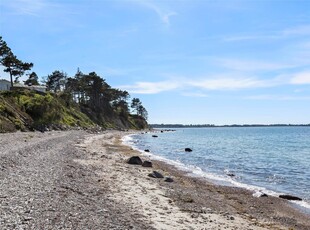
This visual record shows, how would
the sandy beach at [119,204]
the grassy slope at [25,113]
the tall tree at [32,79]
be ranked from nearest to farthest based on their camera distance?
the sandy beach at [119,204]
the grassy slope at [25,113]
the tall tree at [32,79]

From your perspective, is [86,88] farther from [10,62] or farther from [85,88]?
[10,62]

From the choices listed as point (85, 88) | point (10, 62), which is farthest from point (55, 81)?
point (10, 62)

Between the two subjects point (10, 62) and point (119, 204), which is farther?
point (10, 62)

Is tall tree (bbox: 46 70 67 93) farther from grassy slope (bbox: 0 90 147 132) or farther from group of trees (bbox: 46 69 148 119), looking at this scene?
grassy slope (bbox: 0 90 147 132)

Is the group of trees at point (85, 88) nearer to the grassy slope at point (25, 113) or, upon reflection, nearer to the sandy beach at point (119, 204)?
the grassy slope at point (25, 113)

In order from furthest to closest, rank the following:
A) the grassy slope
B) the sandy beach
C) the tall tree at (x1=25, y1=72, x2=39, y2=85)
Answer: the tall tree at (x1=25, y1=72, x2=39, y2=85), the grassy slope, the sandy beach

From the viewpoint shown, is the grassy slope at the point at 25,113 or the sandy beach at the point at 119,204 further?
the grassy slope at the point at 25,113

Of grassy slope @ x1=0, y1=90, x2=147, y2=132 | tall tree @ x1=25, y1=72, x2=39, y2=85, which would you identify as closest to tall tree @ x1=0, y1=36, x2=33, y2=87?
grassy slope @ x1=0, y1=90, x2=147, y2=132

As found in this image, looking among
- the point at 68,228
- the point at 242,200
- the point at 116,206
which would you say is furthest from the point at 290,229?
the point at 68,228

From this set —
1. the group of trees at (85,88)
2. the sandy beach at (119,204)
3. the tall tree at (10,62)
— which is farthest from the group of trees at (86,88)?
Result: the sandy beach at (119,204)

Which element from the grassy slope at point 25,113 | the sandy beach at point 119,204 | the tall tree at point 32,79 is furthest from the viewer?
the tall tree at point 32,79

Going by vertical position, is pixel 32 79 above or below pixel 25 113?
above

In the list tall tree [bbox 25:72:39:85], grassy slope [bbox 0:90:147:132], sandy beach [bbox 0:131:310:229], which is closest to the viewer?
sandy beach [bbox 0:131:310:229]

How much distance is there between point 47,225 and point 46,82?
159 meters
